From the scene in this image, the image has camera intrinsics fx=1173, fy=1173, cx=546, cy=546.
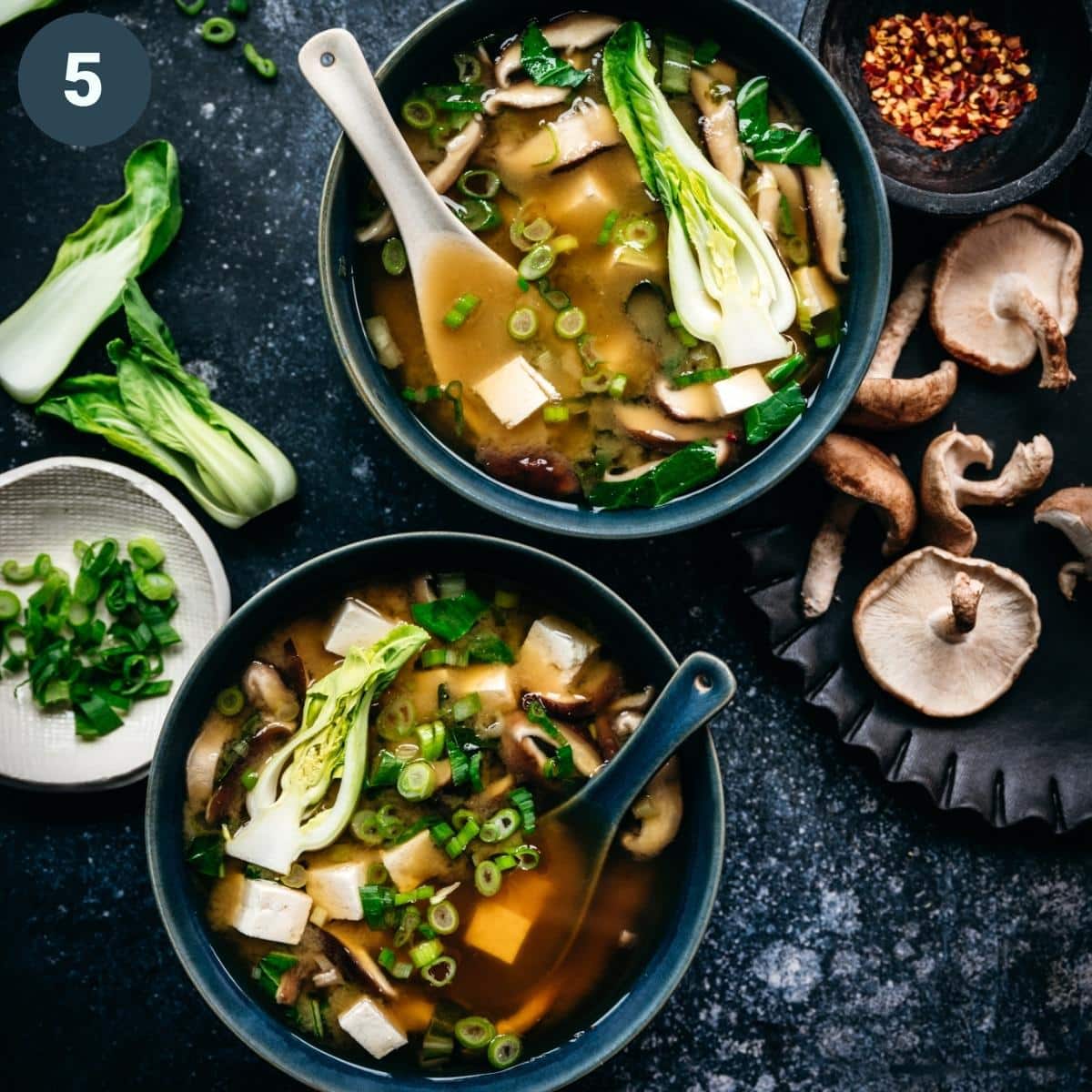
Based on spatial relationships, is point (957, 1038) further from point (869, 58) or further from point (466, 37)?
point (466, 37)

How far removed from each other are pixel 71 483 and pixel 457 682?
90 cm

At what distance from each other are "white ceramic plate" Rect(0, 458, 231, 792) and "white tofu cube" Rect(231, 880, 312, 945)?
448mm

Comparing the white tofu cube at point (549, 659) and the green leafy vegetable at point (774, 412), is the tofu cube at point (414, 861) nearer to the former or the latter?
the white tofu cube at point (549, 659)

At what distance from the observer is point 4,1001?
2.48 meters

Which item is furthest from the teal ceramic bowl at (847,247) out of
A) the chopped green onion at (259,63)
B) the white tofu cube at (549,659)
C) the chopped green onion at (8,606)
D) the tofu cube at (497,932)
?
the chopped green onion at (8,606)

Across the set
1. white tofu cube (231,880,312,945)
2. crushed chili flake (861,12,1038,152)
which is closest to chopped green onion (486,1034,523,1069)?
white tofu cube (231,880,312,945)

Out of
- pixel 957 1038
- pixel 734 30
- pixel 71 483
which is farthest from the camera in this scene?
pixel 957 1038

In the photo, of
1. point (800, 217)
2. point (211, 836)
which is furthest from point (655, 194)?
point (211, 836)

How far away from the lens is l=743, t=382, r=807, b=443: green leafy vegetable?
7.04 ft

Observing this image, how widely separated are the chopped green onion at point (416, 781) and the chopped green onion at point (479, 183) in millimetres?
1051

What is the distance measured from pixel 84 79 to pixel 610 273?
1.23m

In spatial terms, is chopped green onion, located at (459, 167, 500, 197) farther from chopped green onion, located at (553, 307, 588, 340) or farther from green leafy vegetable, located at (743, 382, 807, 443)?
green leafy vegetable, located at (743, 382, 807, 443)

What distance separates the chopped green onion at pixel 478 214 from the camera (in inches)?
85.1

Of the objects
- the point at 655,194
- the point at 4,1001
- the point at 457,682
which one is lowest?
the point at 4,1001
